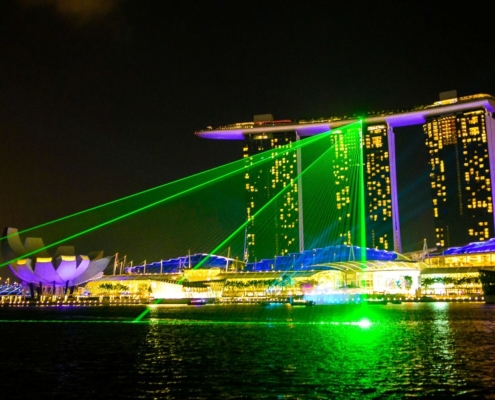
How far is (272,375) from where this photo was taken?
18031 millimetres

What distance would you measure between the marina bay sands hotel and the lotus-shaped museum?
32.5 m

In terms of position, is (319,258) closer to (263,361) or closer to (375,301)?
(375,301)

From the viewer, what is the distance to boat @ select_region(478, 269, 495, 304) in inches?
2367

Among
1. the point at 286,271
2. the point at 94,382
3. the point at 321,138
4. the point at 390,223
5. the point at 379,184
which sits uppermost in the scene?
the point at 321,138

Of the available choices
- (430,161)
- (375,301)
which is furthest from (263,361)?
(430,161)

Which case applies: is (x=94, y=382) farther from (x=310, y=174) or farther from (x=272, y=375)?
(x=310, y=174)

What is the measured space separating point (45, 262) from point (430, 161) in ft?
211

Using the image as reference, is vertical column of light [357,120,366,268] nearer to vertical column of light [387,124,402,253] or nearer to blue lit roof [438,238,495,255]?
vertical column of light [387,124,402,253]

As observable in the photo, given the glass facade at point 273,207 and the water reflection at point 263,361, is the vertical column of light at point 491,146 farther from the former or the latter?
the water reflection at point 263,361

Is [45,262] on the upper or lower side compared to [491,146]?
lower

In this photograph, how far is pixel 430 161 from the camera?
10400cm

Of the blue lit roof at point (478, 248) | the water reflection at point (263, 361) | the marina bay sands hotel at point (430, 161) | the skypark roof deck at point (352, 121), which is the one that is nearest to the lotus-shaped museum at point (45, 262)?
the marina bay sands hotel at point (430, 161)

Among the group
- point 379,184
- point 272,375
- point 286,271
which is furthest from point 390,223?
point 272,375

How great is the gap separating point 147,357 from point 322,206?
83675 mm
